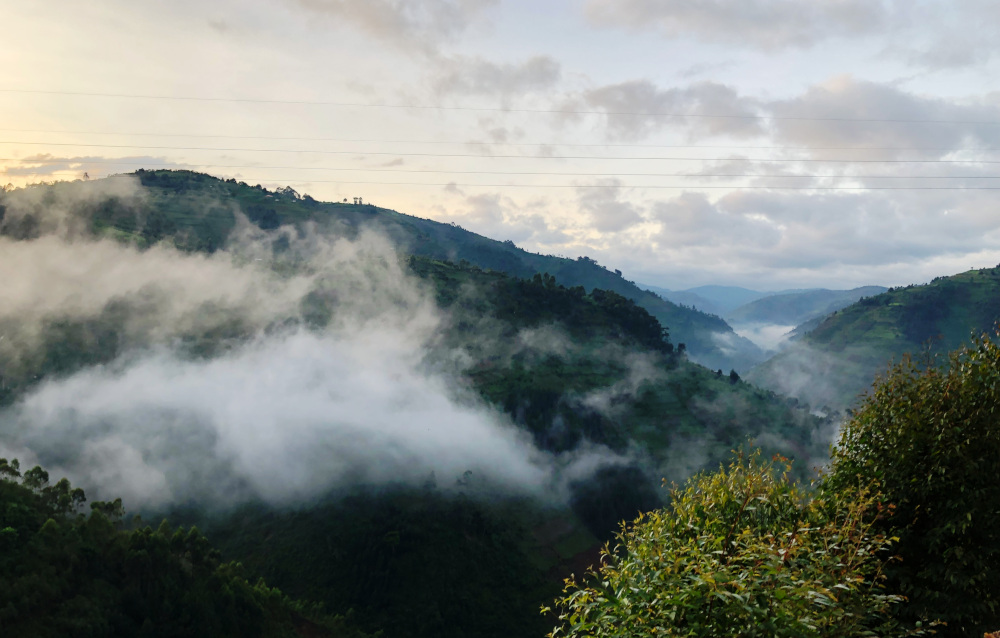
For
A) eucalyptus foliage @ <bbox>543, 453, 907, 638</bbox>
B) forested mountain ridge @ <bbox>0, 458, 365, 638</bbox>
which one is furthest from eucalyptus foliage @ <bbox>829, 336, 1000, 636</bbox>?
forested mountain ridge @ <bbox>0, 458, 365, 638</bbox>

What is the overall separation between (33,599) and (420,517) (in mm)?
121751

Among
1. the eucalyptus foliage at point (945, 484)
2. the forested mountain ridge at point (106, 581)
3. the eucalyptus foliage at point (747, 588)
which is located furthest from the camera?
the forested mountain ridge at point (106, 581)

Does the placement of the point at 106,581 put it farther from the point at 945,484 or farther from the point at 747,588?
the point at 945,484

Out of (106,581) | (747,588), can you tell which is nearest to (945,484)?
(747,588)

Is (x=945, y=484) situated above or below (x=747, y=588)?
above

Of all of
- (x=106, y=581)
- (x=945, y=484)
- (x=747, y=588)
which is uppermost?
(x=945, y=484)

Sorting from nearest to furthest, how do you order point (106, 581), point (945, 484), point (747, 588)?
point (747, 588)
point (945, 484)
point (106, 581)

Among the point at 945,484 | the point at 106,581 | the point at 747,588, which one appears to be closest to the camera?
the point at 747,588

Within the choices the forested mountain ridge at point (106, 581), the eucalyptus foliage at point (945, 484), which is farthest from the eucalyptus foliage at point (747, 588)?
the forested mountain ridge at point (106, 581)

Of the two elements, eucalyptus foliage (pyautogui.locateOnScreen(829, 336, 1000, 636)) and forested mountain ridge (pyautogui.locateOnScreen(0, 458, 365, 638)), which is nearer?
eucalyptus foliage (pyautogui.locateOnScreen(829, 336, 1000, 636))

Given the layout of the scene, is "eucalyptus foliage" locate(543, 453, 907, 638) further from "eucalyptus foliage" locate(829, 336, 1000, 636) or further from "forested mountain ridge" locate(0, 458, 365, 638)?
"forested mountain ridge" locate(0, 458, 365, 638)

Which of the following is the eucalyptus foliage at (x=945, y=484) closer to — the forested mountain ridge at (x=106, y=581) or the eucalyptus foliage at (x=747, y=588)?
the eucalyptus foliage at (x=747, y=588)

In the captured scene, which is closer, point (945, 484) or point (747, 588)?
point (747, 588)

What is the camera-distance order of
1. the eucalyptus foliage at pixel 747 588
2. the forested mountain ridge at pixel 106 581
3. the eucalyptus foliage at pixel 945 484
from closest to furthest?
the eucalyptus foliage at pixel 747 588, the eucalyptus foliage at pixel 945 484, the forested mountain ridge at pixel 106 581
